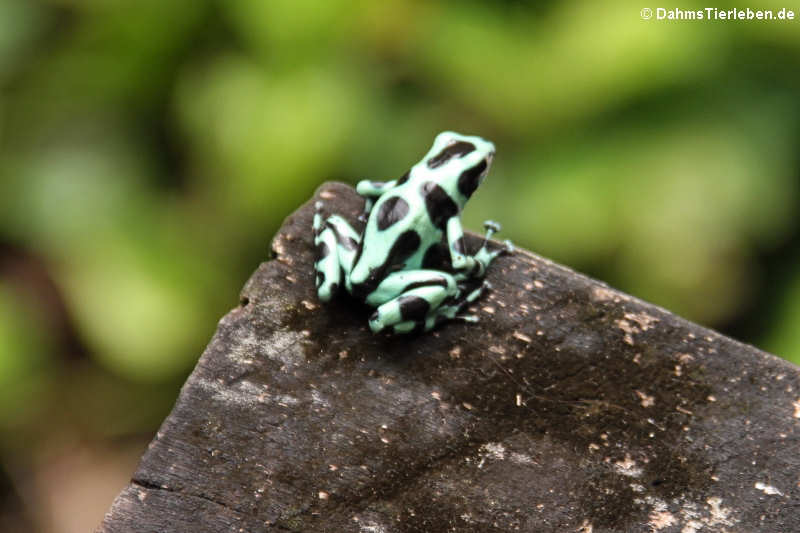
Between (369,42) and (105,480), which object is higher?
(369,42)

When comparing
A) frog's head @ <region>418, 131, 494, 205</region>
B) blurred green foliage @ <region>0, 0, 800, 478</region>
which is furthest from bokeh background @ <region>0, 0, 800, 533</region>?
frog's head @ <region>418, 131, 494, 205</region>

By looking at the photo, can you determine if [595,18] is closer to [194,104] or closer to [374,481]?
[194,104]

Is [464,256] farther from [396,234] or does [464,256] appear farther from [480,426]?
[480,426]

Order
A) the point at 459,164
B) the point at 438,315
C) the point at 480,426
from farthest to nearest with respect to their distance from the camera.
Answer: the point at 459,164 → the point at 438,315 → the point at 480,426

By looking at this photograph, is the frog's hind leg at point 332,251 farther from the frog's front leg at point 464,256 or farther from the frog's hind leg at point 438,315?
the frog's front leg at point 464,256

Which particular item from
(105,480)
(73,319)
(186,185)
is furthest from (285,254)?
(105,480)

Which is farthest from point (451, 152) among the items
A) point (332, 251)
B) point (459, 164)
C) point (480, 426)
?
point (480, 426)

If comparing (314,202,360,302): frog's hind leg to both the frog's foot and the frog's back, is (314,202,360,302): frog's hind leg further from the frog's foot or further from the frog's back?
the frog's foot
